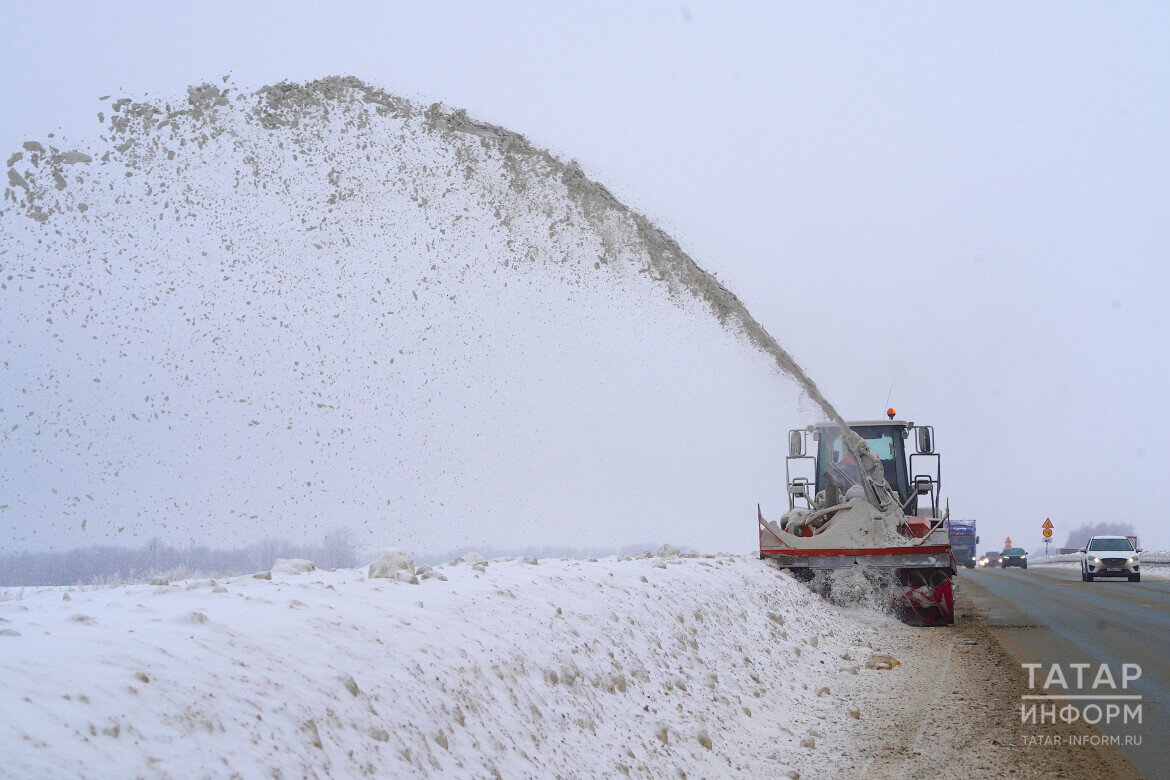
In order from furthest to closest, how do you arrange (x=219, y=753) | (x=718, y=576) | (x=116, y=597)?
(x=718, y=576) → (x=116, y=597) → (x=219, y=753)

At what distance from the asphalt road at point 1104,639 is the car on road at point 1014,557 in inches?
1371

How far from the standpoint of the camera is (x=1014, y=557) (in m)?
57.4

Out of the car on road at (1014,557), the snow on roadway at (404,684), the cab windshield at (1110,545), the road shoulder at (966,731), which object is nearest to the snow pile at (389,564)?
the snow on roadway at (404,684)

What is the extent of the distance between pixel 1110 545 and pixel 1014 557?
26801 mm

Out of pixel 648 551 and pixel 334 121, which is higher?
pixel 334 121

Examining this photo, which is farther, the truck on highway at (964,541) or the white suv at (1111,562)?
the truck on highway at (964,541)

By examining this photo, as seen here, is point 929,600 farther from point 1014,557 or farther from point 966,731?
point 1014,557

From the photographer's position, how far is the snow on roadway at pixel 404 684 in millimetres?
3574

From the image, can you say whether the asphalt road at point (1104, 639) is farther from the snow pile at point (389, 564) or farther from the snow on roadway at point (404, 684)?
the snow pile at point (389, 564)

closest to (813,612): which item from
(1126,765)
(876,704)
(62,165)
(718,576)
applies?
(718,576)

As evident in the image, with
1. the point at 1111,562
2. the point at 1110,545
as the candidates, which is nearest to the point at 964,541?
the point at 1110,545

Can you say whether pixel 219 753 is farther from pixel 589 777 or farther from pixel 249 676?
pixel 589 777

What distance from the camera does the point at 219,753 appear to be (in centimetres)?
357

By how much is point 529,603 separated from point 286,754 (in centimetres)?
330
